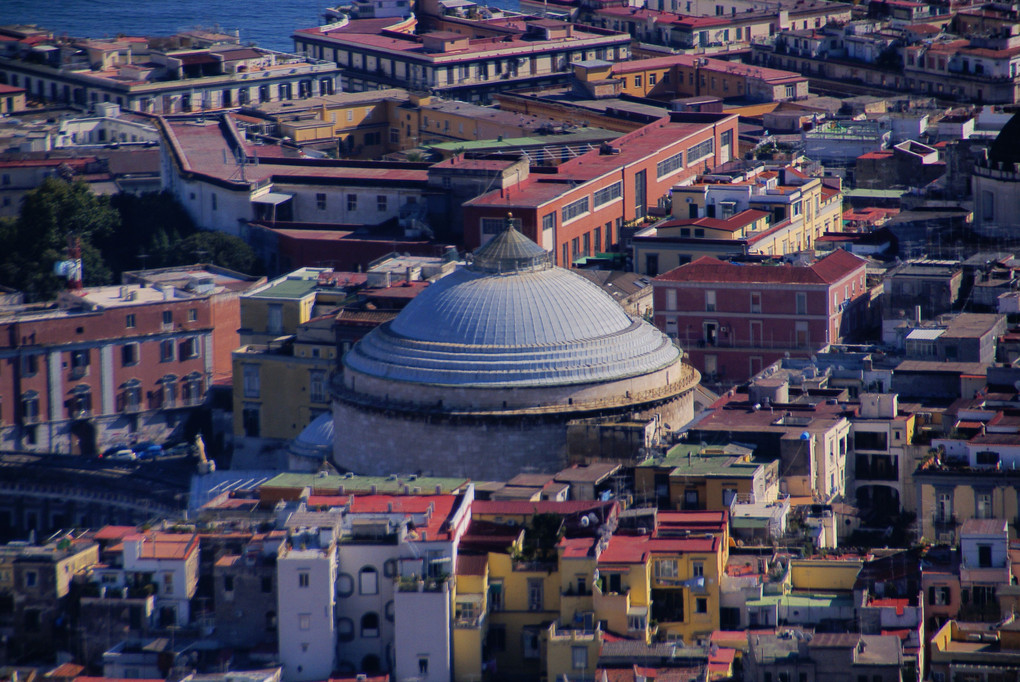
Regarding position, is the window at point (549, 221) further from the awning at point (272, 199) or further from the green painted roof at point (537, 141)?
the awning at point (272, 199)

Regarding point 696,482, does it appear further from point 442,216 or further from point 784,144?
point 784,144

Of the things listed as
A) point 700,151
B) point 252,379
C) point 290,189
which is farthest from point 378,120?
point 252,379

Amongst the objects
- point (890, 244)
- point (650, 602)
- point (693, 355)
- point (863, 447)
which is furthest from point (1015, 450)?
point (890, 244)

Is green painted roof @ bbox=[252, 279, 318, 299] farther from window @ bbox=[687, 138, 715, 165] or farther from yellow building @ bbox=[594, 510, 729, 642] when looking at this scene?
yellow building @ bbox=[594, 510, 729, 642]

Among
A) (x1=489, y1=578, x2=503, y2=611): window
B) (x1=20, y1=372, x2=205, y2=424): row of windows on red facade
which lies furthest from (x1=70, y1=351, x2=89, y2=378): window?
(x1=489, y1=578, x2=503, y2=611): window

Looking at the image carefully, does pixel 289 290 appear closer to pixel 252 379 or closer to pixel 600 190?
pixel 252 379
